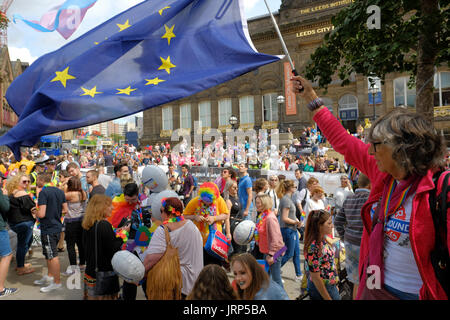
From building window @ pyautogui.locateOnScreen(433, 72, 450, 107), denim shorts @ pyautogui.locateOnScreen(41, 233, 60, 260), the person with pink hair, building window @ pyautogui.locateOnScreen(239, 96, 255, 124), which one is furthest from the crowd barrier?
building window @ pyautogui.locateOnScreen(433, 72, 450, 107)

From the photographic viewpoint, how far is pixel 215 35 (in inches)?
174

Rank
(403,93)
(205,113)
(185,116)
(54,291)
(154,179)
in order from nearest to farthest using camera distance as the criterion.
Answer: (154,179), (54,291), (403,93), (205,113), (185,116)

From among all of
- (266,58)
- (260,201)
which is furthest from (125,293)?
(266,58)

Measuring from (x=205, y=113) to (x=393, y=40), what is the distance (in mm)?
34269

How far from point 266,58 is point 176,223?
7.40 feet

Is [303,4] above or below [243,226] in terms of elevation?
above

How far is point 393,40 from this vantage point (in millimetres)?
4145

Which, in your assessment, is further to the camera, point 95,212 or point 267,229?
point 267,229

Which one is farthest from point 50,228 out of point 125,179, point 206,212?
point 206,212

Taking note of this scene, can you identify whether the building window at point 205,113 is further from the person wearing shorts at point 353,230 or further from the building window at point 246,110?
the person wearing shorts at point 353,230

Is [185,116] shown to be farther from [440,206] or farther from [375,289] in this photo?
[440,206]

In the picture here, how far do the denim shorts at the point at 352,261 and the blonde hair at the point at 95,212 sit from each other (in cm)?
304
